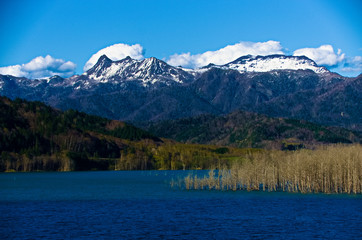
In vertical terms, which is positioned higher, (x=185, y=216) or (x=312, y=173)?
(x=312, y=173)

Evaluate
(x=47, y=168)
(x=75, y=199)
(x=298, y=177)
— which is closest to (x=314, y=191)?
(x=298, y=177)

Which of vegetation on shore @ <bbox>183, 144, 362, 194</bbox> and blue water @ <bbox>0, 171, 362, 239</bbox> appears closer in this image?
blue water @ <bbox>0, 171, 362, 239</bbox>

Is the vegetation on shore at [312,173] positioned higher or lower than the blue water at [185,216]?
higher

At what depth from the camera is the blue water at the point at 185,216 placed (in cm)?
4734

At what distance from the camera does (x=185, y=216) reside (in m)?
58.5

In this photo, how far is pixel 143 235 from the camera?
152 feet

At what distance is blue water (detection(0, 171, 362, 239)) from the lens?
155 ft

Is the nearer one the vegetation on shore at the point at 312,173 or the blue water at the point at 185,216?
the blue water at the point at 185,216

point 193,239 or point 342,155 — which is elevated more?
point 342,155

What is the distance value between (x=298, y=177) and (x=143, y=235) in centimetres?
4167

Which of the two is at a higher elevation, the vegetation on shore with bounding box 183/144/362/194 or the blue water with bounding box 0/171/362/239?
the vegetation on shore with bounding box 183/144/362/194

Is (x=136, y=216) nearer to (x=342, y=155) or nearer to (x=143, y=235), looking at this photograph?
(x=143, y=235)

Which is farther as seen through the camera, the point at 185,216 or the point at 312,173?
the point at 312,173

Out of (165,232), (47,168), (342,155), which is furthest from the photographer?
(47,168)
